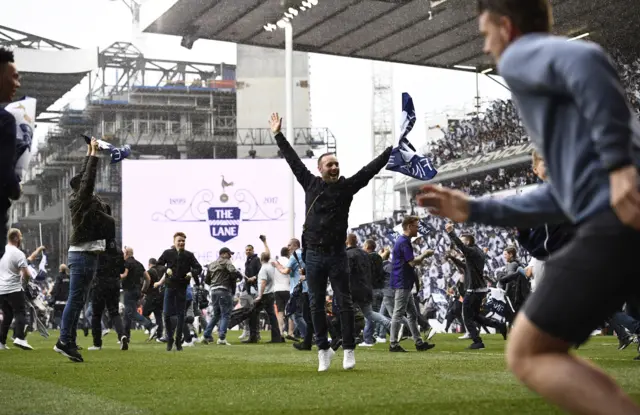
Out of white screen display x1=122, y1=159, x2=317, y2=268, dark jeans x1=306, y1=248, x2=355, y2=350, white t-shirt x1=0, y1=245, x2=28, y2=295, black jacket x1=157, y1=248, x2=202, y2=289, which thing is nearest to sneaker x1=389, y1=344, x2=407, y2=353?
black jacket x1=157, y1=248, x2=202, y2=289

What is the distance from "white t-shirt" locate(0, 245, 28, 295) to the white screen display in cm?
2021

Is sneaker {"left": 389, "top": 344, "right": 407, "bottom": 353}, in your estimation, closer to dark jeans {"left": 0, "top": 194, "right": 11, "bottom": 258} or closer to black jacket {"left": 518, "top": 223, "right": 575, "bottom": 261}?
black jacket {"left": 518, "top": 223, "right": 575, "bottom": 261}

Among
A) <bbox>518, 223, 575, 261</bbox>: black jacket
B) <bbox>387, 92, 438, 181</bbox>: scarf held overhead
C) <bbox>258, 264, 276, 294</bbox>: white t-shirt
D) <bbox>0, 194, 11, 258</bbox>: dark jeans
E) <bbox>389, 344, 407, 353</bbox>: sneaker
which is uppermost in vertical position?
<bbox>387, 92, 438, 181</bbox>: scarf held overhead

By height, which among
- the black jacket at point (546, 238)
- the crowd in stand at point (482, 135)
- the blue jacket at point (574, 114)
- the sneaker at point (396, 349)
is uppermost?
the crowd in stand at point (482, 135)

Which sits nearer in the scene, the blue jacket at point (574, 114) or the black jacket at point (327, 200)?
the blue jacket at point (574, 114)

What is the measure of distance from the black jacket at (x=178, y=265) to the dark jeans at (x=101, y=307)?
107 centimetres

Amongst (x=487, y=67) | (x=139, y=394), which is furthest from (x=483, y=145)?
(x=139, y=394)

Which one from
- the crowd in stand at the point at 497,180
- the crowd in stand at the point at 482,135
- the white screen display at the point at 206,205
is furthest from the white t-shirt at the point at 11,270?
the crowd in stand at the point at 482,135

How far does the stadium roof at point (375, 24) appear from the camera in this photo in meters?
33.3

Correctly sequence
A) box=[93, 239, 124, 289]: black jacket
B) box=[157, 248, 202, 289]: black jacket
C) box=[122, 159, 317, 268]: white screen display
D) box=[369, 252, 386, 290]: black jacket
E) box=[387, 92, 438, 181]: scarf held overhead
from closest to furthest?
box=[387, 92, 438, 181]: scarf held overhead
box=[157, 248, 202, 289]: black jacket
box=[93, 239, 124, 289]: black jacket
box=[369, 252, 386, 290]: black jacket
box=[122, 159, 317, 268]: white screen display

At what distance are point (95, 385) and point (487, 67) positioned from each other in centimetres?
3329

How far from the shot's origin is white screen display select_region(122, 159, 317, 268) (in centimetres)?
3700

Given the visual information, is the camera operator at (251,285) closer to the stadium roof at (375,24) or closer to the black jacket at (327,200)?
the black jacket at (327,200)

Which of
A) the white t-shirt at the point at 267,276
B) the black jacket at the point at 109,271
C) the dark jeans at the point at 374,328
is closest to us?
the black jacket at the point at 109,271
